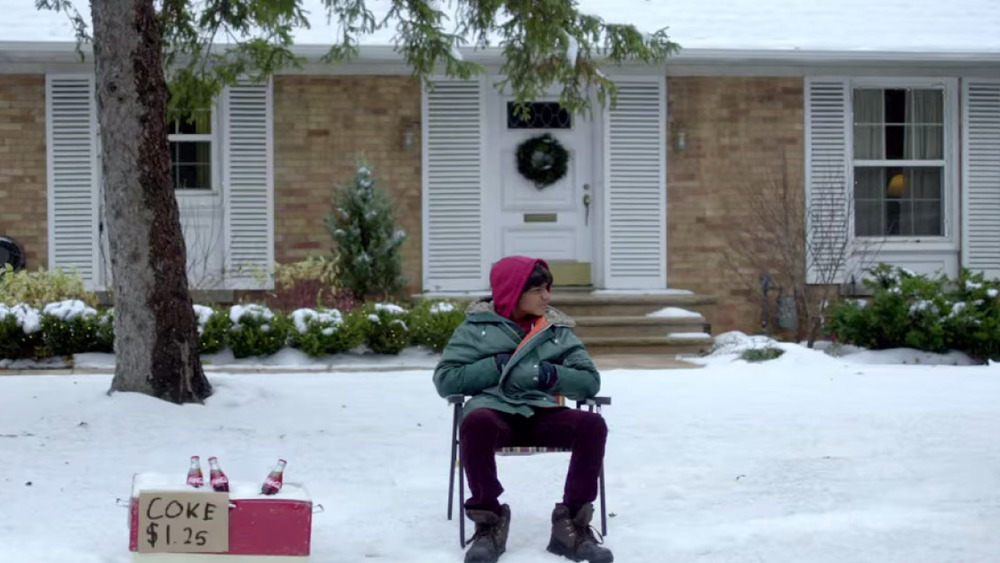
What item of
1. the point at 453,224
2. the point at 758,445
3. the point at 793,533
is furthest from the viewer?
the point at 453,224

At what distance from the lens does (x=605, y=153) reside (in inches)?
514

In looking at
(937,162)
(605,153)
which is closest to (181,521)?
(605,153)

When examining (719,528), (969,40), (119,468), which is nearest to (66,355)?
(119,468)

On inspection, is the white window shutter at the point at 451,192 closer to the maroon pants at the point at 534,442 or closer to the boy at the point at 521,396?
the boy at the point at 521,396

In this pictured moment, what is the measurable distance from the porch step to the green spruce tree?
61.8 inches

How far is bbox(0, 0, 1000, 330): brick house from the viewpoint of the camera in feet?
41.5

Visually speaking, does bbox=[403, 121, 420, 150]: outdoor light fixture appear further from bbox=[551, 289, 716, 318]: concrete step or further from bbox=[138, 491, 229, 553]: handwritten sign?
bbox=[138, 491, 229, 553]: handwritten sign

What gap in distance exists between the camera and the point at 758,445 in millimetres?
7234

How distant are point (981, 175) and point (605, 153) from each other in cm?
391

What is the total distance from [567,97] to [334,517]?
4831mm

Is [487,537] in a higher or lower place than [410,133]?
lower

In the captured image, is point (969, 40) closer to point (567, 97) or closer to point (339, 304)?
point (567, 97)

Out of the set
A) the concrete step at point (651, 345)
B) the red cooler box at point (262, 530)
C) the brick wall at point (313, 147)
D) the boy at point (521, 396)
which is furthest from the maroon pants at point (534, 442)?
the brick wall at point (313, 147)

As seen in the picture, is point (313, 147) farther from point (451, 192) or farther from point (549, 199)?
point (549, 199)
